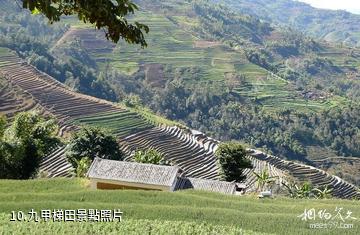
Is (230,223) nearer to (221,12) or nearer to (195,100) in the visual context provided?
(195,100)

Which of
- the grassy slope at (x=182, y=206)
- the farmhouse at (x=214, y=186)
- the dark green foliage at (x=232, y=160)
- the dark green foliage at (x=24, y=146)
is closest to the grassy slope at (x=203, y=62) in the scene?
the dark green foliage at (x=232, y=160)

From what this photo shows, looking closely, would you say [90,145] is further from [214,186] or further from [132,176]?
[132,176]

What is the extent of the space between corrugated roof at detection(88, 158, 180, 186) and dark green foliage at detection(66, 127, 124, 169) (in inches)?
274

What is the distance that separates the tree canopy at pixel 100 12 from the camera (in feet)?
19.0

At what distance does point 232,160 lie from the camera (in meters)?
28.4

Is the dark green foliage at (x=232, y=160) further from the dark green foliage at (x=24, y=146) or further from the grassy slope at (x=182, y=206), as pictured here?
the grassy slope at (x=182, y=206)

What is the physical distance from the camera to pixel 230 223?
10172 mm

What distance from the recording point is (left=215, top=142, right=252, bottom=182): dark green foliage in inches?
1111

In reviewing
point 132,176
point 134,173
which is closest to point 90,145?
point 134,173

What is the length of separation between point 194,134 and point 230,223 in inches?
1740

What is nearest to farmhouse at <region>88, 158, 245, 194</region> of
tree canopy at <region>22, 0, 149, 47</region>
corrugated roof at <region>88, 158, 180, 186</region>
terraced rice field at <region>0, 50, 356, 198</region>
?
corrugated roof at <region>88, 158, 180, 186</region>

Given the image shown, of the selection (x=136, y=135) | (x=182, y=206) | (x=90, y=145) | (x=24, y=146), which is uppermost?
(x=182, y=206)

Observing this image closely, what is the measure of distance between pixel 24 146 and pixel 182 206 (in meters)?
13.6

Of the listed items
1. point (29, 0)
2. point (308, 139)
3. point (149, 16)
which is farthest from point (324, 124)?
point (29, 0)
